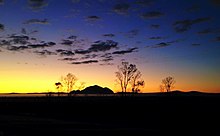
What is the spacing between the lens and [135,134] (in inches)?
1040

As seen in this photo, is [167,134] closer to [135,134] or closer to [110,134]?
[135,134]

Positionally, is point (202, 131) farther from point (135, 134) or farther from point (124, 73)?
point (124, 73)

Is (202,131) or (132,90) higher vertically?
(132,90)

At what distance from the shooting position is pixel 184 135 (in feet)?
81.8

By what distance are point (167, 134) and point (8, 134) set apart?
1444cm

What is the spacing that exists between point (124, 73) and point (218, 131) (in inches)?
3564

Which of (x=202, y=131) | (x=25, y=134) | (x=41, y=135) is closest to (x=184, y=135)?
(x=202, y=131)

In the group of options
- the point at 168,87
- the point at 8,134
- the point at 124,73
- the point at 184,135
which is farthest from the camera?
the point at 168,87

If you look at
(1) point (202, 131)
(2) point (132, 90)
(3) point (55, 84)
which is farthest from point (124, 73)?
(1) point (202, 131)

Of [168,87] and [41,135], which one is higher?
[168,87]

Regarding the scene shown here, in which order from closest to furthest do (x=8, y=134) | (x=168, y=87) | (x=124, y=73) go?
(x=8, y=134)
(x=124, y=73)
(x=168, y=87)

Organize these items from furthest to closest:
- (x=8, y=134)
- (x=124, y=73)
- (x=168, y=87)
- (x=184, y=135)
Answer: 1. (x=168, y=87)
2. (x=124, y=73)
3. (x=8, y=134)
4. (x=184, y=135)

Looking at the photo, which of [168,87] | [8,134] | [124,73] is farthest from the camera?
[168,87]

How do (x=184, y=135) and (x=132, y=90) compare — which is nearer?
(x=184, y=135)
